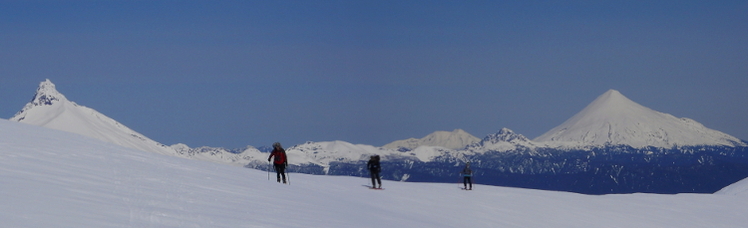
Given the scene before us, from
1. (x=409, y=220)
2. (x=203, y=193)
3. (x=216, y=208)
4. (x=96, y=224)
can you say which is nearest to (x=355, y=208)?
(x=409, y=220)

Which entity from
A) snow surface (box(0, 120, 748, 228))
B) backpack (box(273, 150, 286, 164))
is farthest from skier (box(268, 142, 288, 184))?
snow surface (box(0, 120, 748, 228))

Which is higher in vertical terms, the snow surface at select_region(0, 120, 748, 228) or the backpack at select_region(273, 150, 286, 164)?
the backpack at select_region(273, 150, 286, 164)

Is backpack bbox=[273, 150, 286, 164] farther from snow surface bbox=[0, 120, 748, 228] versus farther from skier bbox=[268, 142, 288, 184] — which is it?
snow surface bbox=[0, 120, 748, 228]

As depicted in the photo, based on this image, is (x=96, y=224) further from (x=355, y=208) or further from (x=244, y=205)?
→ (x=355, y=208)

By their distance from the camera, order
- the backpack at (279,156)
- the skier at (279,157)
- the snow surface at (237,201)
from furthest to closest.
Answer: the backpack at (279,156) < the skier at (279,157) < the snow surface at (237,201)

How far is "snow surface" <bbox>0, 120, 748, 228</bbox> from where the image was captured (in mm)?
16422

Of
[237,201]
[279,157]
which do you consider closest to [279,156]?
[279,157]

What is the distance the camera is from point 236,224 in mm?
17844

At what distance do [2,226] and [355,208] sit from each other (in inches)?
572

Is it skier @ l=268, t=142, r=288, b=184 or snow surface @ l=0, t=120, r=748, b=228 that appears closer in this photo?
snow surface @ l=0, t=120, r=748, b=228

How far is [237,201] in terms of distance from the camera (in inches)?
878

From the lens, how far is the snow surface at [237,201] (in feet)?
53.9

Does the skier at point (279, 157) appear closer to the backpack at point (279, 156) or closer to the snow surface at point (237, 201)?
the backpack at point (279, 156)

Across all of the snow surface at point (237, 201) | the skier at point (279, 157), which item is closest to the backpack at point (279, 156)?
the skier at point (279, 157)
